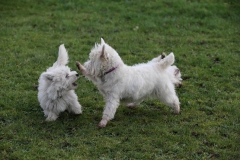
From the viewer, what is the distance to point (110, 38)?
13.4 m

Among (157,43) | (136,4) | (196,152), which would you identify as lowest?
(196,152)

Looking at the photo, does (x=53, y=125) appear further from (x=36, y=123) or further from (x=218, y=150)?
(x=218, y=150)

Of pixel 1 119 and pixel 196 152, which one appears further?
pixel 1 119

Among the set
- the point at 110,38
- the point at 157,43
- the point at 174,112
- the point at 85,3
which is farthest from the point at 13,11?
the point at 174,112

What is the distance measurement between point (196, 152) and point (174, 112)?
5.68 ft

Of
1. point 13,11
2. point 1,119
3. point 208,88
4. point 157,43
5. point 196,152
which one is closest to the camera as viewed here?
point 196,152

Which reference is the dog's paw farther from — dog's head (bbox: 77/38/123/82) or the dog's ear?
the dog's ear

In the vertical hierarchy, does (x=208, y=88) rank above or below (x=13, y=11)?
below

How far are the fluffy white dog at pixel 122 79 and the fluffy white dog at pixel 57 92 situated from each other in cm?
35

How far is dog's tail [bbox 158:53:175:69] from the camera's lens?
813cm

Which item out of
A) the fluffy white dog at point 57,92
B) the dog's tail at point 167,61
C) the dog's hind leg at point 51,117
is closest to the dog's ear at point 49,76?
the fluffy white dog at point 57,92

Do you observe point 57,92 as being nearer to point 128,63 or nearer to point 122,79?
point 122,79

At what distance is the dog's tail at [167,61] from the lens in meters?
8.13

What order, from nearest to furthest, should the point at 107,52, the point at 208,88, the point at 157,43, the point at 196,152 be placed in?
1. the point at 196,152
2. the point at 107,52
3. the point at 208,88
4. the point at 157,43
